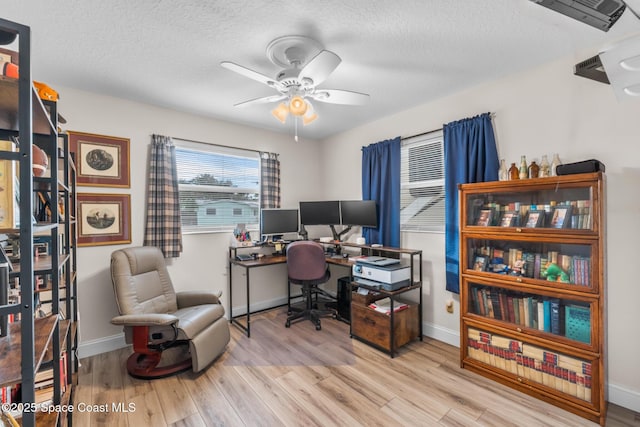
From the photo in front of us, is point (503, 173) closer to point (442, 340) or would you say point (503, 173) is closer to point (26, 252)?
point (442, 340)

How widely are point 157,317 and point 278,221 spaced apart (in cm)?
184

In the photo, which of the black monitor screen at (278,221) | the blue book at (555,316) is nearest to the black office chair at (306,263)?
the black monitor screen at (278,221)

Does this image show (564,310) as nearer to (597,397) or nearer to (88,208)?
(597,397)

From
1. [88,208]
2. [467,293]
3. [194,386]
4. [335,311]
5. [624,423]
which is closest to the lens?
[624,423]

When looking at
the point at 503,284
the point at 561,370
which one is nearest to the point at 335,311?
the point at 503,284

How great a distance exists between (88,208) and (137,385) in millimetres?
1629

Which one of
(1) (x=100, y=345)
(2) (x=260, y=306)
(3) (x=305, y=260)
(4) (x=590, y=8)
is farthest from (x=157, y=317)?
(4) (x=590, y=8)

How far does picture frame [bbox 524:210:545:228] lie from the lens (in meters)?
2.12

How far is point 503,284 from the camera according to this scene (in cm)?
226

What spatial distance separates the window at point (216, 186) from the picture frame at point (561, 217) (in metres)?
3.11

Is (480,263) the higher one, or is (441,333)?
(480,263)

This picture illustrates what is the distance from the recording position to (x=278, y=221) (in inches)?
149

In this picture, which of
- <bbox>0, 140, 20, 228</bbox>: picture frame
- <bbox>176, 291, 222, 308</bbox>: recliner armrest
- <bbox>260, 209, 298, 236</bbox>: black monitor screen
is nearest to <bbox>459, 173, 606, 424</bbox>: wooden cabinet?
<bbox>260, 209, 298, 236</bbox>: black monitor screen

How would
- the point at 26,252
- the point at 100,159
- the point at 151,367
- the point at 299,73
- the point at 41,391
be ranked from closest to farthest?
1. the point at 26,252
2. the point at 41,391
3. the point at 299,73
4. the point at 151,367
5. the point at 100,159
